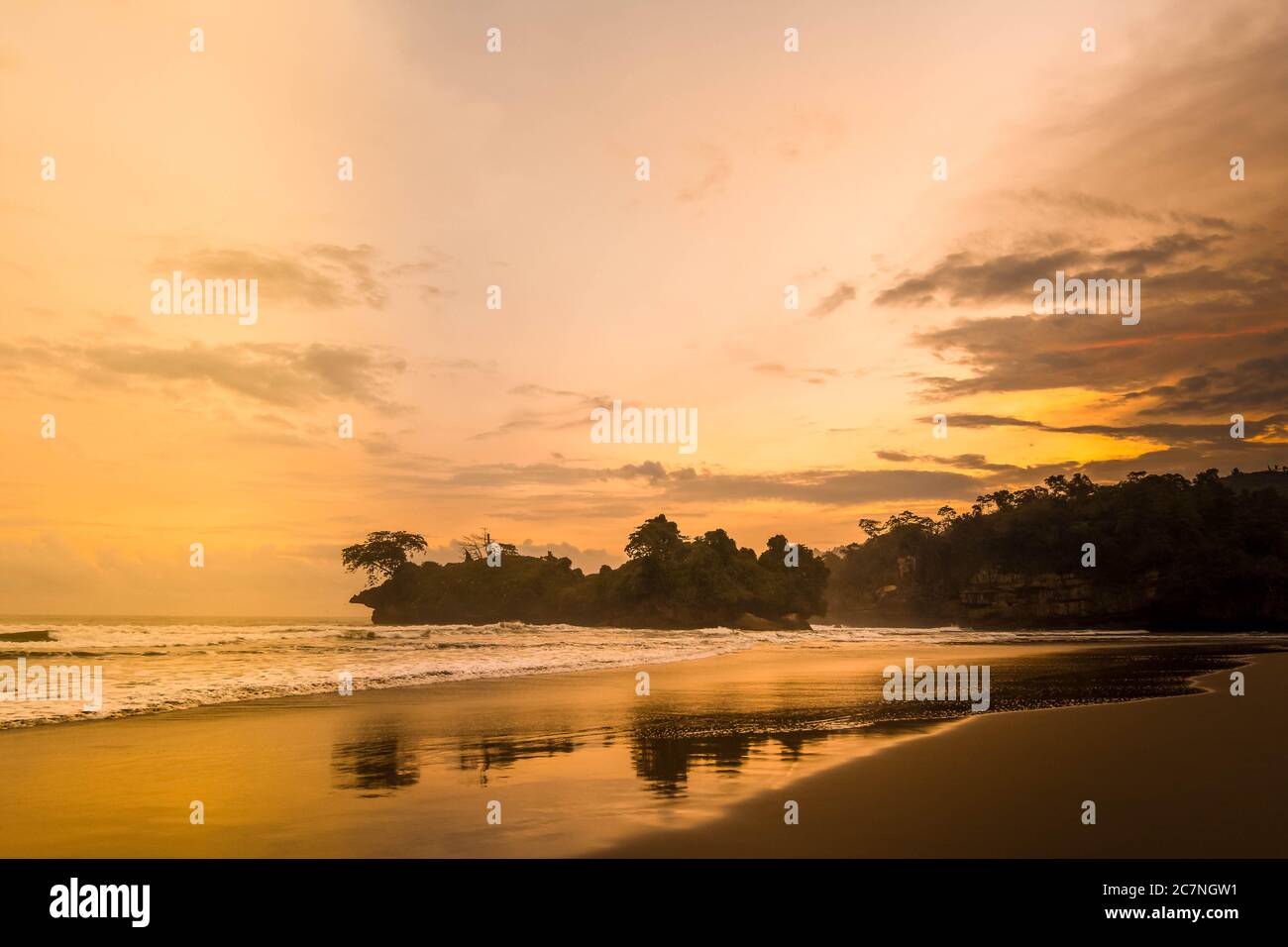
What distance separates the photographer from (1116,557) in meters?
108

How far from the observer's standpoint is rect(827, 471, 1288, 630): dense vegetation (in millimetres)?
96812

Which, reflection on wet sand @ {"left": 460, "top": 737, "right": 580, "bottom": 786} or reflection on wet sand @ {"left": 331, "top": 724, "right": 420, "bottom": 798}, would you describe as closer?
reflection on wet sand @ {"left": 331, "top": 724, "right": 420, "bottom": 798}

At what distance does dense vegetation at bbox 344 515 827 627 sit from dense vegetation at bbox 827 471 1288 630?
2504 centimetres

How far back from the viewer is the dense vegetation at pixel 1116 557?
96.8m

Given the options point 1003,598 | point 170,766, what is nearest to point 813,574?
point 1003,598

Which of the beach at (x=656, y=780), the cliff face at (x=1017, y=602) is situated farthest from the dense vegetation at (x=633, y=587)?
the beach at (x=656, y=780)

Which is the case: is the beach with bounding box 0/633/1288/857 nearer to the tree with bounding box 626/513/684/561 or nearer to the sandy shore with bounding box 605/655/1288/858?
the sandy shore with bounding box 605/655/1288/858

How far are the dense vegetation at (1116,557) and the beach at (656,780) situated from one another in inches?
3870

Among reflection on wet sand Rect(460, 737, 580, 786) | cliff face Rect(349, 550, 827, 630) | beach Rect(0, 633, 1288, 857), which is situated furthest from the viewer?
cliff face Rect(349, 550, 827, 630)

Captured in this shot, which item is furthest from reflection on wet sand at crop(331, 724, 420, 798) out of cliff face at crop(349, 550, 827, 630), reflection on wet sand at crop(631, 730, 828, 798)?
cliff face at crop(349, 550, 827, 630)

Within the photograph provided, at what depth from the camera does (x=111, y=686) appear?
19.6m
